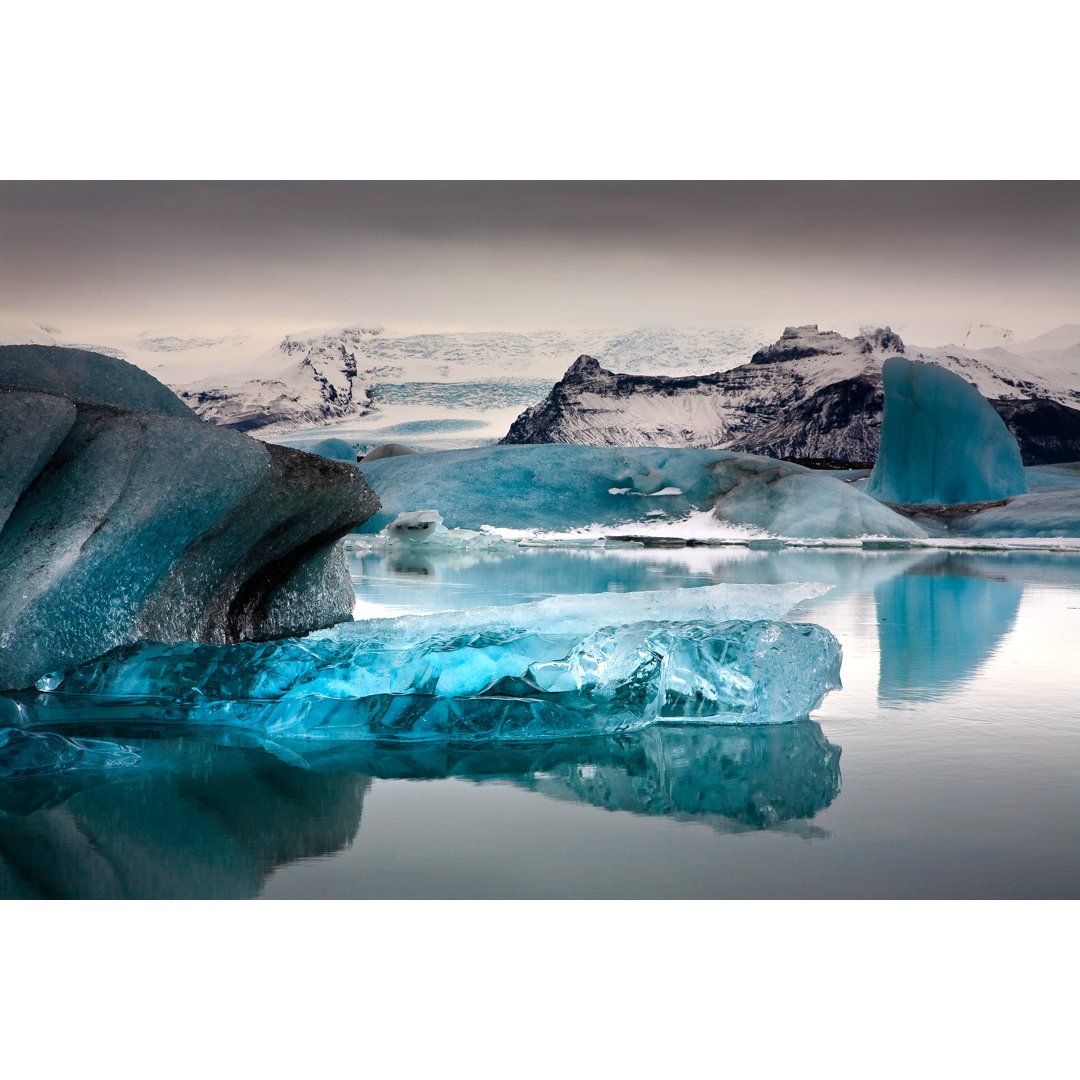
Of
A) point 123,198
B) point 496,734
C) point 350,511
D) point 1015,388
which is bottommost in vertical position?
point 496,734

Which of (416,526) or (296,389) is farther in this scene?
(296,389)

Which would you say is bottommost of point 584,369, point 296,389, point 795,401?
point 296,389

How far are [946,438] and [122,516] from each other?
17039 mm

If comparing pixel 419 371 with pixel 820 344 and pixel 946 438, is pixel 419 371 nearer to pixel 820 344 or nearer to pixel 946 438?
pixel 820 344

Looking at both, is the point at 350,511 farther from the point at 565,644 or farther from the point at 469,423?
the point at 469,423

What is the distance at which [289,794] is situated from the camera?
88.3 inches

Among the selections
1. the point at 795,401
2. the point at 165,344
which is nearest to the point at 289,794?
the point at 165,344

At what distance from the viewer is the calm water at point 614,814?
5.90 ft

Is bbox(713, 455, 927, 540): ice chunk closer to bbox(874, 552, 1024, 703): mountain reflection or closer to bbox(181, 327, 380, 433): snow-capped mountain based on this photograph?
bbox(181, 327, 380, 433): snow-capped mountain

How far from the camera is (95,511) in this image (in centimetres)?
344

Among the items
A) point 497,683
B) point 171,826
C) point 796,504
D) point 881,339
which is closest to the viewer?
point 171,826

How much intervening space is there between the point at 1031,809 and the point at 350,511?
2797mm

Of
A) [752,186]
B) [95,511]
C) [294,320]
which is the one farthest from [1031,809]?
[294,320]

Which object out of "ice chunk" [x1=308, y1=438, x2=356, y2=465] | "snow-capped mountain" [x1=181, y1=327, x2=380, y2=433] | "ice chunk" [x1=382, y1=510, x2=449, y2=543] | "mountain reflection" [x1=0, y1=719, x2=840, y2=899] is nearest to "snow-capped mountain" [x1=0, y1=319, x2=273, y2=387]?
"snow-capped mountain" [x1=181, y1=327, x2=380, y2=433]
